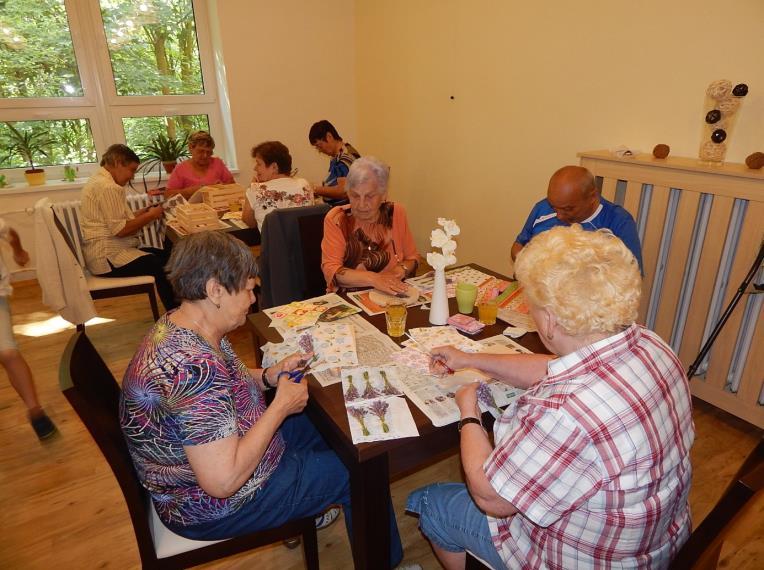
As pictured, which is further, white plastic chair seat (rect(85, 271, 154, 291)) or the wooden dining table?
white plastic chair seat (rect(85, 271, 154, 291))

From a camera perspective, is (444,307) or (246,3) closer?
(444,307)

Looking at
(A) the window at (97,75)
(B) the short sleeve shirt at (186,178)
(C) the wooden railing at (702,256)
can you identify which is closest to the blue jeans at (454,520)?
(C) the wooden railing at (702,256)

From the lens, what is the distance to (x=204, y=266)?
1.13 m

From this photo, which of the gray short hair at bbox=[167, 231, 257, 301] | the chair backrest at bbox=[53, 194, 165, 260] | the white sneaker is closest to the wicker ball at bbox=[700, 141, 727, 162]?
the gray short hair at bbox=[167, 231, 257, 301]

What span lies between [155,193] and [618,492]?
4.01m

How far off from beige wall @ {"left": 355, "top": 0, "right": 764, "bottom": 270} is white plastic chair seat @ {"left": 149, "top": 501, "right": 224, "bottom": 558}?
2675mm

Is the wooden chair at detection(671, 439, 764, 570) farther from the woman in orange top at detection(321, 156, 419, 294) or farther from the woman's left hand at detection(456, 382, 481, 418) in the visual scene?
the woman in orange top at detection(321, 156, 419, 294)

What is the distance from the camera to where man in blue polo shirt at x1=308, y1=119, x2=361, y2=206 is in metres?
3.88

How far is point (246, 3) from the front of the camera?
4328 millimetres

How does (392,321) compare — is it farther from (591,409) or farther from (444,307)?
(591,409)

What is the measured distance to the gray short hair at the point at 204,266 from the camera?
44.7 inches

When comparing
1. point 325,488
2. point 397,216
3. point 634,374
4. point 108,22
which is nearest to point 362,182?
point 397,216

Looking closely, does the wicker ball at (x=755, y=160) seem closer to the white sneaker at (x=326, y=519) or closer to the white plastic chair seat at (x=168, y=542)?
the white sneaker at (x=326, y=519)

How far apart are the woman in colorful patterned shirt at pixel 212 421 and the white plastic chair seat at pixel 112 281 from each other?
Result: 204 cm
